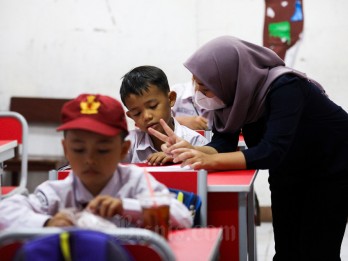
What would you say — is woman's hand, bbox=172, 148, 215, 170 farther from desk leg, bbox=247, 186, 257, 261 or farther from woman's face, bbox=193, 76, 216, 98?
desk leg, bbox=247, 186, 257, 261

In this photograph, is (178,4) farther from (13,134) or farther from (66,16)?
(13,134)

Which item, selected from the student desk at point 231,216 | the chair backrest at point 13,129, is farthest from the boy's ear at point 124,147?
the chair backrest at point 13,129

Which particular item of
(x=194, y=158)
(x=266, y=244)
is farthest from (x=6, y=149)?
(x=266, y=244)

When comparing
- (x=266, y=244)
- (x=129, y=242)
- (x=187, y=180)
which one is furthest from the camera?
(x=266, y=244)

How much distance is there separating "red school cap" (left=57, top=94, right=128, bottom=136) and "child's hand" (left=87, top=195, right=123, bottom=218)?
16cm

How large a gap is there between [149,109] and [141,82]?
5.7 inches

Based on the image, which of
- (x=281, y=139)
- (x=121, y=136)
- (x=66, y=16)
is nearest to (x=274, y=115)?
(x=281, y=139)

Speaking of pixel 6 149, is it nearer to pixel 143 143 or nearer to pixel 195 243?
pixel 143 143

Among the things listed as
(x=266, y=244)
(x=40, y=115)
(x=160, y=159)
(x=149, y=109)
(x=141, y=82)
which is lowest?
(x=266, y=244)

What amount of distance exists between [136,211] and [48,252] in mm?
349

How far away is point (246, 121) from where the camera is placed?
242 centimetres

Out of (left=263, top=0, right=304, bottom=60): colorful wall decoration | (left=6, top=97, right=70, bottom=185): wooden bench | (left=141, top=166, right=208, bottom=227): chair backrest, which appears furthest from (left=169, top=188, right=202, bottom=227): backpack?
(left=6, top=97, right=70, bottom=185): wooden bench

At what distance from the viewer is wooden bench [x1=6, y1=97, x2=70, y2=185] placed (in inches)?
211

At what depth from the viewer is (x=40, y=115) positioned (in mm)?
5465
